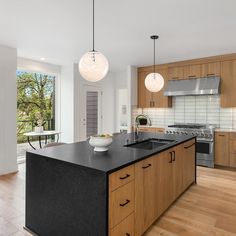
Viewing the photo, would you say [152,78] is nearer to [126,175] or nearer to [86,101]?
[126,175]

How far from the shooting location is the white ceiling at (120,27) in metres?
2.59

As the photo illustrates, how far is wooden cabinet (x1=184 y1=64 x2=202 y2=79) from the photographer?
5.21 metres

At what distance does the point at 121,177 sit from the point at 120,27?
2451mm

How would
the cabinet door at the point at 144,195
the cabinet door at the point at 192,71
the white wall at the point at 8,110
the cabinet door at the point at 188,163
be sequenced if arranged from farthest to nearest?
1. the cabinet door at the point at 192,71
2. the white wall at the point at 8,110
3. the cabinet door at the point at 188,163
4. the cabinet door at the point at 144,195

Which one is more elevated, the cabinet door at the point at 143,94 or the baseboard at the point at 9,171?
the cabinet door at the point at 143,94

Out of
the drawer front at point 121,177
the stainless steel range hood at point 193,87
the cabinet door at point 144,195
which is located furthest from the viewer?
the stainless steel range hood at point 193,87

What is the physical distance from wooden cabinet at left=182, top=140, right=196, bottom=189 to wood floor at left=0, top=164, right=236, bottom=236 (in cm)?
18

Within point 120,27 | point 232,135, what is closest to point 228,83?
point 232,135

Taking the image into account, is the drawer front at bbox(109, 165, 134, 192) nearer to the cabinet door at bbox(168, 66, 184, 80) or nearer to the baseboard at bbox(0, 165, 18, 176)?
the baseboard at bbox(0, 165, 18, 176)

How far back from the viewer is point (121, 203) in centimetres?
172

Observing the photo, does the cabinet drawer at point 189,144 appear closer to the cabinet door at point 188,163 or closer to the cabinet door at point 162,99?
the cabinet door at point 188,163

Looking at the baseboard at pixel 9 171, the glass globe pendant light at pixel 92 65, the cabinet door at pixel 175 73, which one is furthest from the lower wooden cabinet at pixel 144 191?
the baseboard at pixel 9 171

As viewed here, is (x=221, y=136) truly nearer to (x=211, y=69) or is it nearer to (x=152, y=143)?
(x=211, y=69)

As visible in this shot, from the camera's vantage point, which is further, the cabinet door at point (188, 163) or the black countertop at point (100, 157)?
the cabinet door at point (188, 163)
